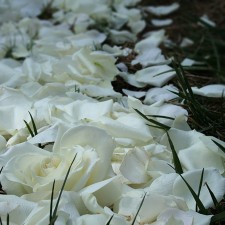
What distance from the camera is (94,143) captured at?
1163 millimetres

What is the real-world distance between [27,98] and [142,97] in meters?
0.36

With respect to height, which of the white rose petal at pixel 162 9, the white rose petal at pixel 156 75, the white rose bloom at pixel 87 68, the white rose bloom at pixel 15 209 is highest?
the white rose bloom at pixel 15 209

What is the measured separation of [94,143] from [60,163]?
9 centimetres

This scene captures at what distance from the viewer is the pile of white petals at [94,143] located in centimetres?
106

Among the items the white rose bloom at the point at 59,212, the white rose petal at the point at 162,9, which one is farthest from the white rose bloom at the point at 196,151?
the white rose petal at the point at 162,9

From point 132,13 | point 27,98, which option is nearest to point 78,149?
point 27,98

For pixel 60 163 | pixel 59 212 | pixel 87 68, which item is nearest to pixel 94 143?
pixel 60 163

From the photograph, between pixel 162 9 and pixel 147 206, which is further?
pixel 162 9

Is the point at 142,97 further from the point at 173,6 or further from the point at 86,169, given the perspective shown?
the point at 173,6

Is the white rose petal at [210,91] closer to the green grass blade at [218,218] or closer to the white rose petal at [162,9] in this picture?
the green grass blade at [218,218]

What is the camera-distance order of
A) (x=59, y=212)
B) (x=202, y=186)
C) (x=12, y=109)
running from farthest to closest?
1. (x=12, y=109)
2. (x=202, y=186)
3. (x=59, y=212)

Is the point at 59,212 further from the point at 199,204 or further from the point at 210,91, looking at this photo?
the point at 210,91

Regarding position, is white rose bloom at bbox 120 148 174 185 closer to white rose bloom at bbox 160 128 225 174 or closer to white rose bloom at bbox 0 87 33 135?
white rose bloom at bbox 160 128 225 174

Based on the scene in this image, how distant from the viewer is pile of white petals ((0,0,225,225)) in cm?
106
